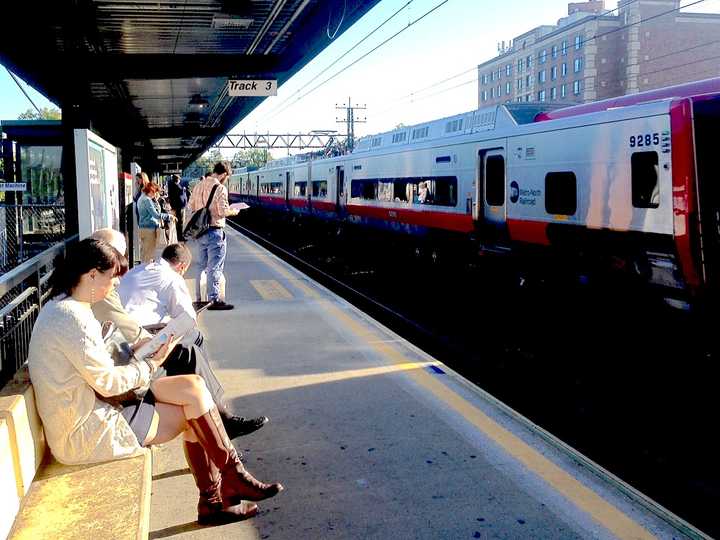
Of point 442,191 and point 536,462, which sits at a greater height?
point 442,191

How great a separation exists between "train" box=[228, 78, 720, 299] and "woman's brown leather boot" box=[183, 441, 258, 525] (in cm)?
559

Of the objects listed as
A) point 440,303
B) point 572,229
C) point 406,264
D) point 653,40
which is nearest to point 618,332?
point 572,229

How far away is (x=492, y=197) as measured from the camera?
1197 cm

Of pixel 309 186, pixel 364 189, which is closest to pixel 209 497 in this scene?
pixel 364 189

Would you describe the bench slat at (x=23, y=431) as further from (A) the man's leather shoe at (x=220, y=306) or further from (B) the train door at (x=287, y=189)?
(B) the train door at (x=287, y=189)

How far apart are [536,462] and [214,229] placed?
5.56 meters

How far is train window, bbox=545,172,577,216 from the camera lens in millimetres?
Result: 9680

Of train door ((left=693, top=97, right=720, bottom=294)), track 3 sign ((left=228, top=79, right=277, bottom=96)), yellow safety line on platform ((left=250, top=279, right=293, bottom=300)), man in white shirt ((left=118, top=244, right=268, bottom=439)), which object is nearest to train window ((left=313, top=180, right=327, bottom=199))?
track 3 sign ((left=228, top=79, right=277, bottom=96))

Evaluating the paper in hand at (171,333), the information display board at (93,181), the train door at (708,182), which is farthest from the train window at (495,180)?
the paper in hand at (171,333)

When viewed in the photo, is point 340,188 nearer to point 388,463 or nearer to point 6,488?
point 388,463

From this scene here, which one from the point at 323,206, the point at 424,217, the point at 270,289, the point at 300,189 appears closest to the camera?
the point at 270,289

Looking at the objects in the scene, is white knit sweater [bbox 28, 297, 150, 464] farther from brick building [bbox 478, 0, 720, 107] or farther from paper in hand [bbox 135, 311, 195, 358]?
brick building [bbox 478, 0, 720, 107]

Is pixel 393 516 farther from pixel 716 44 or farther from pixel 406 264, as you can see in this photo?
pixel 716 44

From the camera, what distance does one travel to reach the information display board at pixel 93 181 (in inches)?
239
